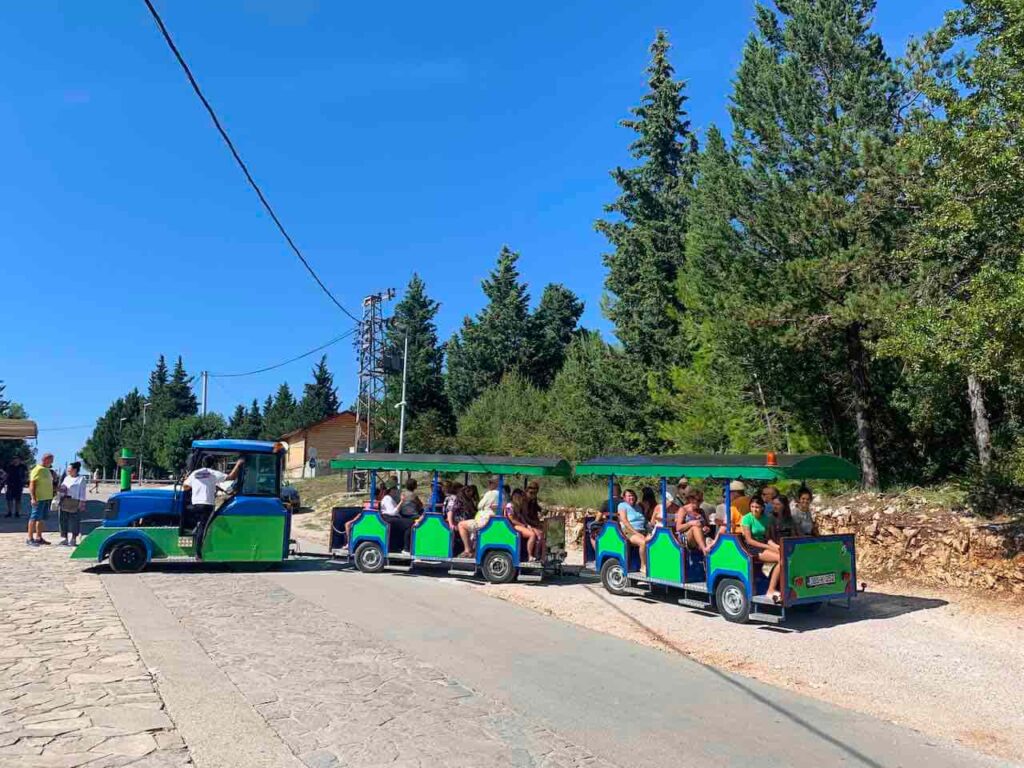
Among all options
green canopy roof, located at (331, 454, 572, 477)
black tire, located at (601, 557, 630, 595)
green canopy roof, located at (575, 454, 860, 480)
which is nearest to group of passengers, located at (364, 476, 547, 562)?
green canopy roof, located at (331, 454, 572, 477)

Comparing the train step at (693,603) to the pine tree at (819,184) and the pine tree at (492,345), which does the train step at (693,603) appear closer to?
the pine tree at (819,184)

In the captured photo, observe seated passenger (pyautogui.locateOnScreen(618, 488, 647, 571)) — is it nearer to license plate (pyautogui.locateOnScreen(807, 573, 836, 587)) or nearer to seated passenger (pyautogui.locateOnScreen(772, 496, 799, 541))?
seated passenger (pyautogui.locateOnScreen(772, 496, 799, 541))

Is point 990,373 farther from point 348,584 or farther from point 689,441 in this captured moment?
point 689,441

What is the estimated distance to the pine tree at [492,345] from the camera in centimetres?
6084

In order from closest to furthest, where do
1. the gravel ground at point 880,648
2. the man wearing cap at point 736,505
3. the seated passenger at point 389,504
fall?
the gravel ground at point 880,648 < the man wearing cap at point 736,505 < the seated passenger at point 389,504

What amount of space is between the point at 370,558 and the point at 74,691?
8918 mm

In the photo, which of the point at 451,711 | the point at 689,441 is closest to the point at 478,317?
the point at 689,441

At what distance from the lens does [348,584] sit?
13398 millimetres

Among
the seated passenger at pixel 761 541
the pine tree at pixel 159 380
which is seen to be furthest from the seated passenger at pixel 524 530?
the pine tree at pixel 159 380

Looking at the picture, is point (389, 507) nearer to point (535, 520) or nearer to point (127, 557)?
point (535, 520)

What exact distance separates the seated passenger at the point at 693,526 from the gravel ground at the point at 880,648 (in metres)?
1.00

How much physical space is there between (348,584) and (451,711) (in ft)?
24.7

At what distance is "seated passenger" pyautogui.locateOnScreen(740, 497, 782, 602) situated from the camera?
10.3 m

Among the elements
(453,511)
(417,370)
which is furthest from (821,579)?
(417,370)
